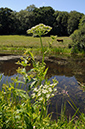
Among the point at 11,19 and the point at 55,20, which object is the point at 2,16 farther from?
the point at 55,20

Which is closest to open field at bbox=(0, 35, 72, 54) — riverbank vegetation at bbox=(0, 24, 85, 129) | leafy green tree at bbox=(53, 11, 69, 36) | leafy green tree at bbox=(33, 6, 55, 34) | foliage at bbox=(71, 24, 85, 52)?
foliage at bbox=(71, 24, 85, 52)

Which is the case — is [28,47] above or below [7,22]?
below

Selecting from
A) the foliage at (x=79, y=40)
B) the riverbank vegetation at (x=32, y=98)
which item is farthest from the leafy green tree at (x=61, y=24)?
the riverbank vegetation at (x=32, y=98)

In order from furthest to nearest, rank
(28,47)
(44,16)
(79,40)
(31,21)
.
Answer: (44,16) < (31,21) < (28,47) < (79,40)

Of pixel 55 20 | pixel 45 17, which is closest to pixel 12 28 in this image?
pixel 45 17

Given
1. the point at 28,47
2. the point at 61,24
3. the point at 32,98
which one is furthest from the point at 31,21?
the point at 32,98

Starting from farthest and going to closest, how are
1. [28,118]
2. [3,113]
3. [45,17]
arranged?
1. [45,17]
2. [3,113]
3. [28,118]

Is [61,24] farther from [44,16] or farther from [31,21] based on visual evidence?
[31,21]

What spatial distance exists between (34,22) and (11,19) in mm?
6124

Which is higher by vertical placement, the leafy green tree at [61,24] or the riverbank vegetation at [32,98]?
the leafy green tree at [61,24]

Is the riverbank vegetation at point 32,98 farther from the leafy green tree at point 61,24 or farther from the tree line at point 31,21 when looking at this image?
the leafy green tree at point 61,24

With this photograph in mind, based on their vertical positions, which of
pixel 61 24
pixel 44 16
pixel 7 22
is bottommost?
pixel 61 24

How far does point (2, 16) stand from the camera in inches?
1336

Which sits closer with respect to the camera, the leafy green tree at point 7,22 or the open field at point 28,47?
the open field at point 28,47
